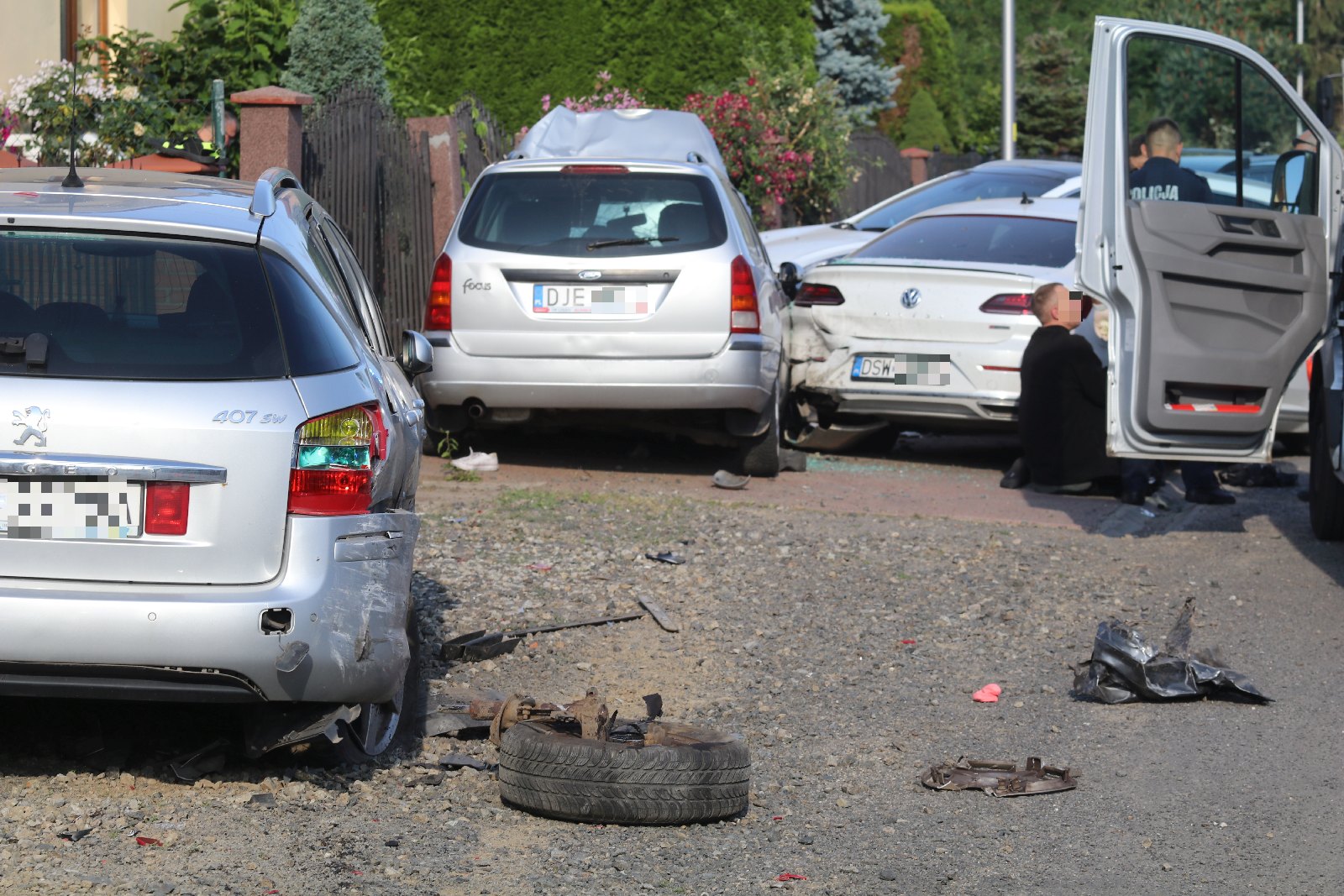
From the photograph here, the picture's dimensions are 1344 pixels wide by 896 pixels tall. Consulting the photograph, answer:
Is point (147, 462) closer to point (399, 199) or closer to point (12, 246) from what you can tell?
point (12, 246)

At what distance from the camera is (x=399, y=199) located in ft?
40.1

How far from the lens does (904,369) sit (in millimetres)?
10547

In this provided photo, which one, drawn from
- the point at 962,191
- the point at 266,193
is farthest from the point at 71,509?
the point at 962,191

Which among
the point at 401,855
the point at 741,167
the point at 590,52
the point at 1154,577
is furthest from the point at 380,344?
the point at 590,52

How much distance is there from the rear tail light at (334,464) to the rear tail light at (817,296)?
670cm

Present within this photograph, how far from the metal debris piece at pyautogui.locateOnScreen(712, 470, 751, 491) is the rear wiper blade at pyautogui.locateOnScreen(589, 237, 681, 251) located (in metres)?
1.47

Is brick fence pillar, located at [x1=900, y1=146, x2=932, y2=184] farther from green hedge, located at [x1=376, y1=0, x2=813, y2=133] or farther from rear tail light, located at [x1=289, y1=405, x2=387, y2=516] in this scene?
rear tail light, located at [x1=289, y1=405, x2=387, y2=516]

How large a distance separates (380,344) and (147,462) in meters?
1.72

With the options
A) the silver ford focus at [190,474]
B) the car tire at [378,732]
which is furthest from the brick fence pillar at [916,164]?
the silver ford focus at [190,474]

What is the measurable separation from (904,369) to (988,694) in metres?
4.82

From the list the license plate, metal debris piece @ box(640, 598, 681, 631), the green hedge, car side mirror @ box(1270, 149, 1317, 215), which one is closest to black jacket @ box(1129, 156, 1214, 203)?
car side mirror @ box(1270, 149, 1317, 215)

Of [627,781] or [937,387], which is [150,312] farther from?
[937,387]

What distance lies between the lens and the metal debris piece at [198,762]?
15.0ft

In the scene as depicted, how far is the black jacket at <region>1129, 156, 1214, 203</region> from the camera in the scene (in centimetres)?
840
